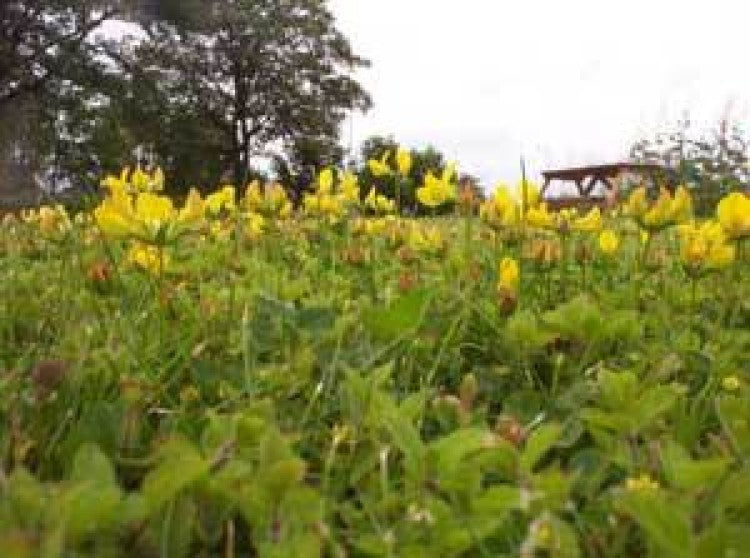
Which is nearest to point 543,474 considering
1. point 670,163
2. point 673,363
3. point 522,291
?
point 673,363

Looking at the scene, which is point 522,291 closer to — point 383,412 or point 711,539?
point 383,412

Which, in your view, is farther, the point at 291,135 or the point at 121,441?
the point at 291,135

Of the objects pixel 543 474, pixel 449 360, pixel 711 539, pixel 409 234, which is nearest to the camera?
pixel 711 539

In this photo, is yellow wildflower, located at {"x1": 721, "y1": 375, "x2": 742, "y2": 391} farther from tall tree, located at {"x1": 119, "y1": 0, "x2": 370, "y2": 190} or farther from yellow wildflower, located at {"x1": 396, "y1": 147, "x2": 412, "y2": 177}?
tall tree, located at {"x1": 119, "y1": 0, "x2": 370, "y2": 190}

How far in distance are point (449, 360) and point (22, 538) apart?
100 cm

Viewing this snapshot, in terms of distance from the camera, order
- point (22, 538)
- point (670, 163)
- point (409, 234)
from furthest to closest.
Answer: point (670, 163)
point (409, 234)
point (22, 538)

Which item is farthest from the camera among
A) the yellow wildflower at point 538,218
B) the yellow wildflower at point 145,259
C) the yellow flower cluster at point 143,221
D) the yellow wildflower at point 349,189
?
the yellow wildflower at point 349,189

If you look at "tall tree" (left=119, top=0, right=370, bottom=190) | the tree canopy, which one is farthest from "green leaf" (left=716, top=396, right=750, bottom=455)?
"tall tree" (left=119, top=0, right=370, bottom=190)

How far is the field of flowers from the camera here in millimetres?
788

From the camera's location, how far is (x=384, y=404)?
1.01m

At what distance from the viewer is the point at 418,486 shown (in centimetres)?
89

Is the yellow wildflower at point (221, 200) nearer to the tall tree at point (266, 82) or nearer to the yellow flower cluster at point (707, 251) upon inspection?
the yellow flower cluster at point (707, 251)

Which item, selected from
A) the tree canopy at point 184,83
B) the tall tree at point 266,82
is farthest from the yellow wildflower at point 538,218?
the tall tree at point 266,82

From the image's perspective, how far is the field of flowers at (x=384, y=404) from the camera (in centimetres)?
79
